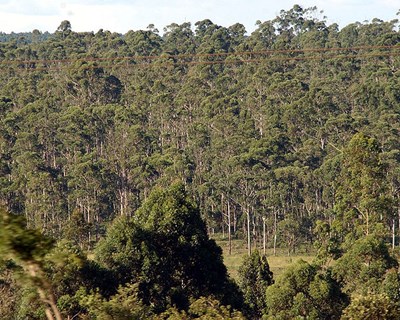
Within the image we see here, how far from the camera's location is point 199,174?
1969 inches

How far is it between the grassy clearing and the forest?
993 millimetres

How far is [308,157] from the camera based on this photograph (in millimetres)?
49312

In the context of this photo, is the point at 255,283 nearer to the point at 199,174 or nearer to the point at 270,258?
the point at 270,258

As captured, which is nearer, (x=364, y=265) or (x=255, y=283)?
(x=364, y=265)

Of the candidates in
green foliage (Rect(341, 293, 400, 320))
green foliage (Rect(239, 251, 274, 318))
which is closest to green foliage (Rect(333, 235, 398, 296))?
green foliage (Rect(239, 251, 274, 318))

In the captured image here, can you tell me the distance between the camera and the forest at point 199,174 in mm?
18766

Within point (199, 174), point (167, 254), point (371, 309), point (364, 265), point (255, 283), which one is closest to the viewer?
point (371, 309)

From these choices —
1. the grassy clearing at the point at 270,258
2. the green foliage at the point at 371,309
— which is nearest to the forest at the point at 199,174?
the green foliage at the point at 371,309

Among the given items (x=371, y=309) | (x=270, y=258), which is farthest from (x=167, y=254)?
(x=270, y=258)

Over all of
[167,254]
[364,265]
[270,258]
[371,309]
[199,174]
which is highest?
[199,174]

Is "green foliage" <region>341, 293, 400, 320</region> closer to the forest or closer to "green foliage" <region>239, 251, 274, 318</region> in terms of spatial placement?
the forest

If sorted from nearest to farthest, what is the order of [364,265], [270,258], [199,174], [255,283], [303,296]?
[303,296] → [364,265] → [255,283] → [270,258] → [199,174]

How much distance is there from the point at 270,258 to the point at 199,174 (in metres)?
9.86

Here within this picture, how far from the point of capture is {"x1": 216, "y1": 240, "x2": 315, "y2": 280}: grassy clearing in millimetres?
39594
